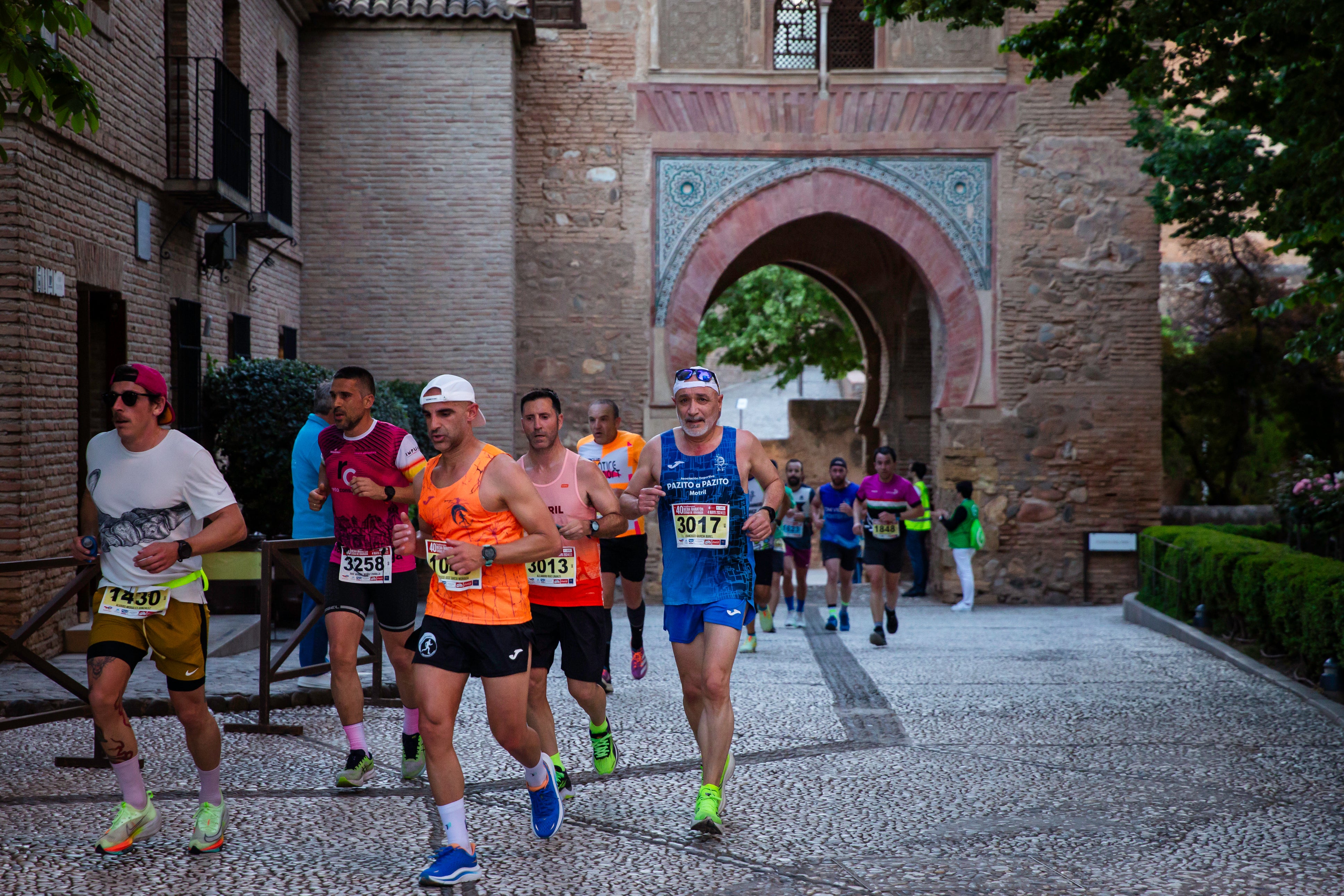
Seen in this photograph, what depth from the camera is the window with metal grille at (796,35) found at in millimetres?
15984

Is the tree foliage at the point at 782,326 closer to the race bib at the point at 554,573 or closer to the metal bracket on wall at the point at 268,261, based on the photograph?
the metal bracket on wall at the point at 268,261

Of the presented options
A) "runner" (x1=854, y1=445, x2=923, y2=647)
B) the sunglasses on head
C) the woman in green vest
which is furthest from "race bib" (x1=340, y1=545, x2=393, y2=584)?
the woman in green vest

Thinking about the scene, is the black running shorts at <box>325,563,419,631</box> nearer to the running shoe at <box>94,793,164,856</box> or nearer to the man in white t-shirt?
the man in white t-shirt

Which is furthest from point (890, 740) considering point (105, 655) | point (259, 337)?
point (259, 337)

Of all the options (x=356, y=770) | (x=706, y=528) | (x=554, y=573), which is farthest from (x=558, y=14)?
(x=356, y=770)

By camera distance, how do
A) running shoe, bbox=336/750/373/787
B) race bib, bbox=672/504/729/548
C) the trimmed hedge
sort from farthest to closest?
the trimmed hedge < running shoe, bbox=336/750/373/787 < race bib, bbox=672/504/729/548

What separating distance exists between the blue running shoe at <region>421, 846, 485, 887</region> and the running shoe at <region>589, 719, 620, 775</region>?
145 cm

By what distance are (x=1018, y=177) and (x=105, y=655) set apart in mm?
13492

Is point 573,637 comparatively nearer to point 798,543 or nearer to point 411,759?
point 411,759

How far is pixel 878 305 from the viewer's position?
20.5 meters

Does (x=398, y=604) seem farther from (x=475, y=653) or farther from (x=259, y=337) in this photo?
(x=259, y=337)

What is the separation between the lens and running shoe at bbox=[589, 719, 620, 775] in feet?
18.4

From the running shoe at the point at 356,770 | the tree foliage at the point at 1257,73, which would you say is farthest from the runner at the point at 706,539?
the tree foliage at the point at 1257,73

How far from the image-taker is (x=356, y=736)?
5.49m
